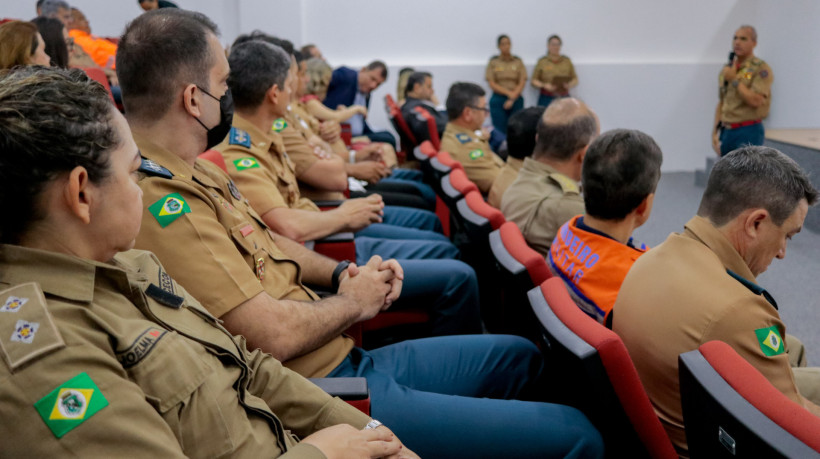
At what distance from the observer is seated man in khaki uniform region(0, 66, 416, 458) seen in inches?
28.5

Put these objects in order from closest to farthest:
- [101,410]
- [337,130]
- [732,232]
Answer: [101,410], [732,232], [337,130]

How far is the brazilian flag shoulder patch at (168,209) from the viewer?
1245 millimetres

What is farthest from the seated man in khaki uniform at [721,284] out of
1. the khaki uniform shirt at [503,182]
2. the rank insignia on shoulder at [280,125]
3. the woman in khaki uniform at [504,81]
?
the woman in khaki uniform at [504,81]

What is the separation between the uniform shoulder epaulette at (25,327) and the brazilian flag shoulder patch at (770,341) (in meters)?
1.19

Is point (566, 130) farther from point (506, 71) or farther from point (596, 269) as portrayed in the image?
point (506, 71)

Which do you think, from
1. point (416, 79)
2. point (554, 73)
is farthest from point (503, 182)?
point (554, 73)

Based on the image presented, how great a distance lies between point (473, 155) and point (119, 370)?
3316mm

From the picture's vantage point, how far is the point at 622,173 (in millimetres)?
1703

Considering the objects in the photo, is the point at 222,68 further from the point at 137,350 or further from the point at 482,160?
the point at 482,160

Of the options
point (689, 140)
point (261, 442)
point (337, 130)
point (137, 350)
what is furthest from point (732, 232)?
point (689, 140)

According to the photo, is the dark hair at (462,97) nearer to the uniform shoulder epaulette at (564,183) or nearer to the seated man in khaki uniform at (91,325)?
the uniform shoulder epaulette at (564,183)

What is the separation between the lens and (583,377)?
113 cm

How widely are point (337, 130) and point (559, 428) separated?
2982 millimetres

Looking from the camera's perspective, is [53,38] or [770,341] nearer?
[770,341]
